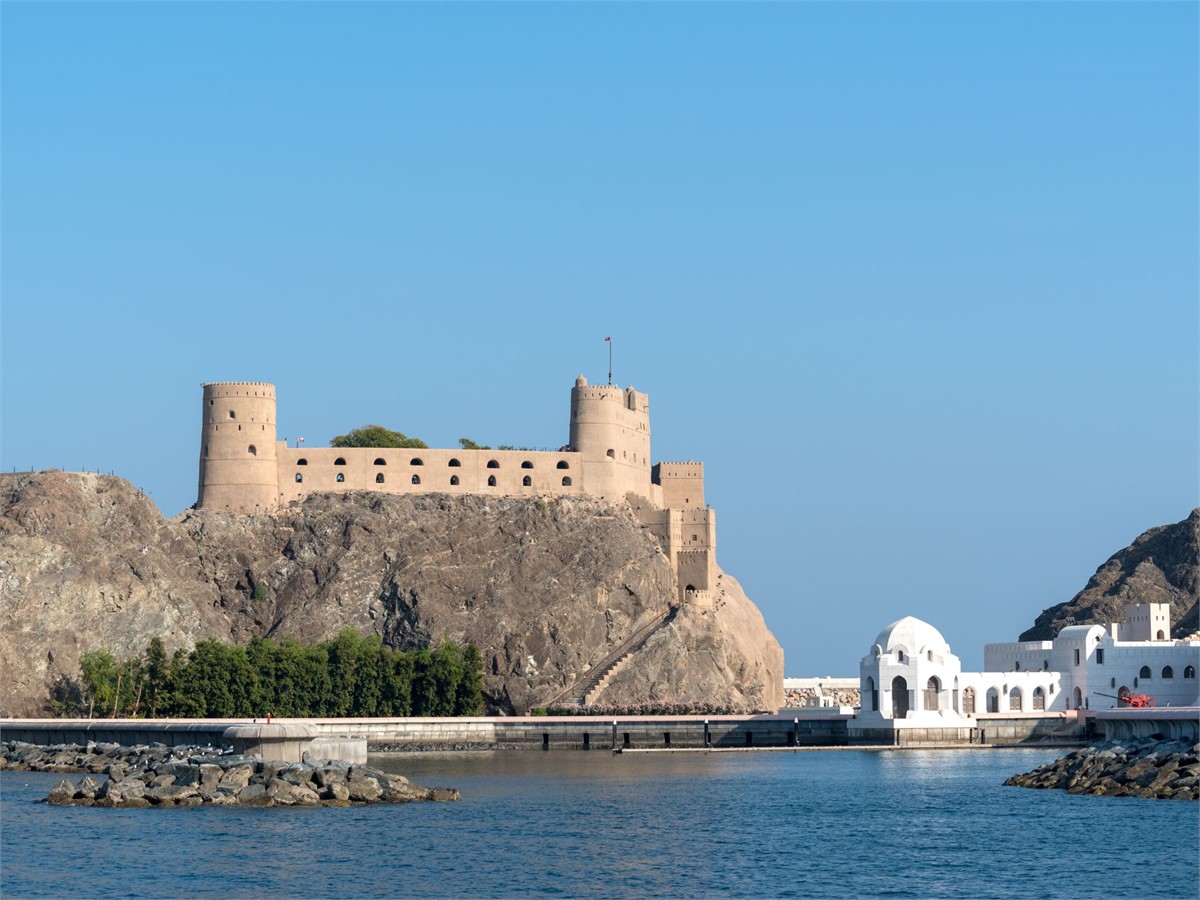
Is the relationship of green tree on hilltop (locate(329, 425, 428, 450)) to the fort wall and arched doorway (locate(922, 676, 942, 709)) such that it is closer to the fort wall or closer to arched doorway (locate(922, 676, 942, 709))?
the fort wall

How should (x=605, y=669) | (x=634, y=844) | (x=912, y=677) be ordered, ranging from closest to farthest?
1. (x=634, y=844)
2. (x=912, y=677)
3. (x=605, y=669)

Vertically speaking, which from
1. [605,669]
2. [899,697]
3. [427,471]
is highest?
[427,471]

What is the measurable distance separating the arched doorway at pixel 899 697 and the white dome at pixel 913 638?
6.73 ft

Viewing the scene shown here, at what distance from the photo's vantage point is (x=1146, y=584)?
13825 cm

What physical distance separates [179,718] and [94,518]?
2304cm

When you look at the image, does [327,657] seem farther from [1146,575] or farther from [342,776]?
[1146,575]

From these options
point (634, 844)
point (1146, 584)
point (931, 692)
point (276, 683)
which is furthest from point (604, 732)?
point (1146, 584)

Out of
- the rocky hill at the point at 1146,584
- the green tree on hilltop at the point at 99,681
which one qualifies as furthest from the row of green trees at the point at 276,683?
the rocky hill at the point at 1146,584

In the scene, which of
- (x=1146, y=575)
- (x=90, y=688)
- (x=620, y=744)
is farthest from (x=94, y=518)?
(x=1146, y=575)

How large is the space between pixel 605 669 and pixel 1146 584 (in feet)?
143

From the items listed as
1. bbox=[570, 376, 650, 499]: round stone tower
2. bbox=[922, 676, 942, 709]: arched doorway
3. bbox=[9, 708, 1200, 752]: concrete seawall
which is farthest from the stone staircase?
bbox=[922, 676, 942, 709]: arched doorway

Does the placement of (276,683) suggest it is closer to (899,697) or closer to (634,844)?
(899,697)

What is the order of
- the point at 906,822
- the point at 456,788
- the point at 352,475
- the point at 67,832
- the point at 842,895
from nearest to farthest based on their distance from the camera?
the point at 842,895 → the point at 67,832 → the point at 906,822 → the point at 456,788 → the point at 352,475

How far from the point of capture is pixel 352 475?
423 ft
